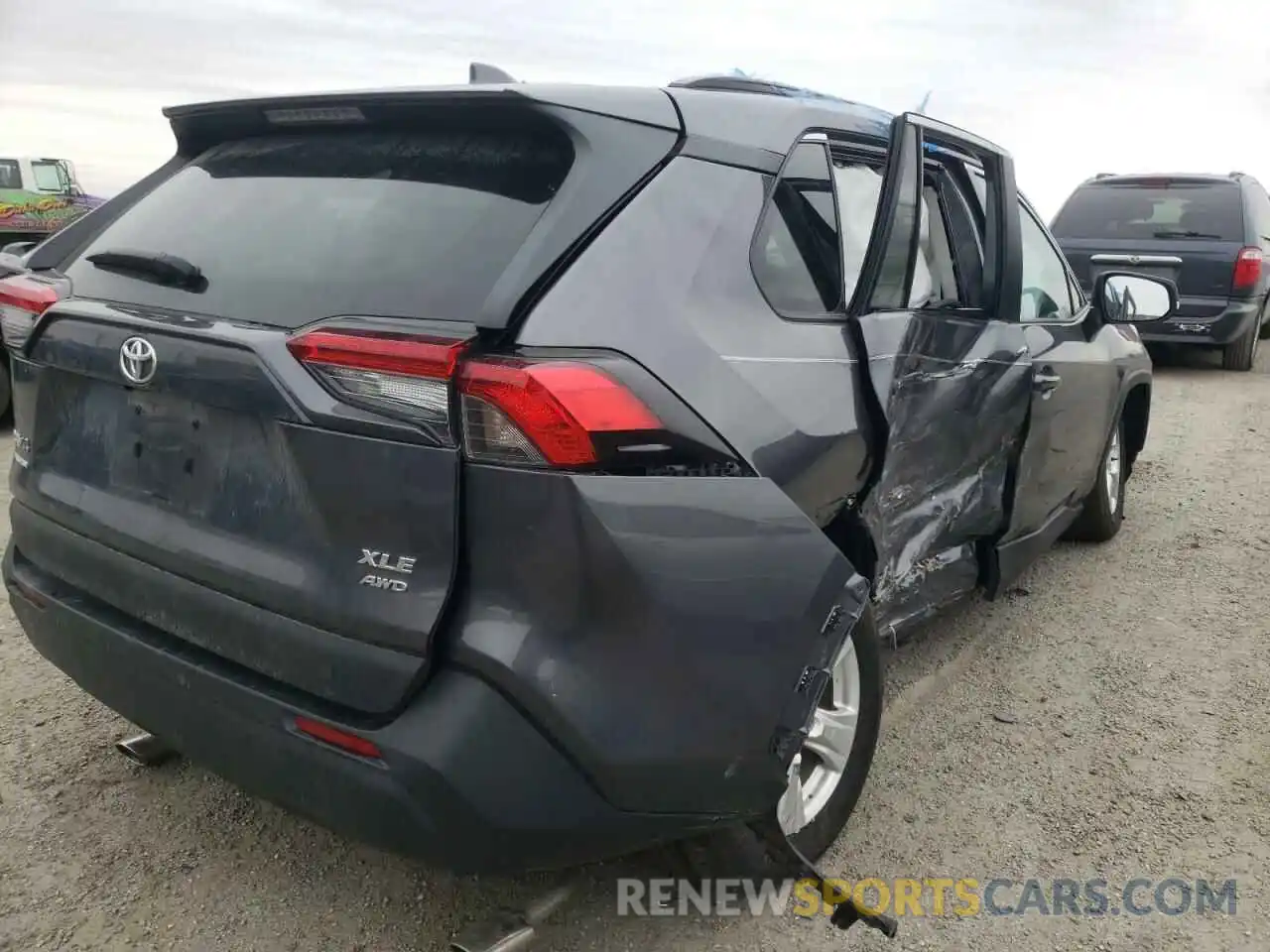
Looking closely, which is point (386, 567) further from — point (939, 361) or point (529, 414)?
point (939, 361)

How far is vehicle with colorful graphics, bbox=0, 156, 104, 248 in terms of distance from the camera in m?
11.8

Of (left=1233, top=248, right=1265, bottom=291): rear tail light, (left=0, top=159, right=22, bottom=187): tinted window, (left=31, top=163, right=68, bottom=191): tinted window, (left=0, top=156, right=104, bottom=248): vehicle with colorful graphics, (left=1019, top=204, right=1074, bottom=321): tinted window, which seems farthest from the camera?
(left=31, top=163, right=68, bottom=191): tinted window

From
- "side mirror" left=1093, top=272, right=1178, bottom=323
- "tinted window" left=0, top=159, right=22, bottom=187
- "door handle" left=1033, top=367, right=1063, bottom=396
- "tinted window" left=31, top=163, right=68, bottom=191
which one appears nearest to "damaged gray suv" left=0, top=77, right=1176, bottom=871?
"door handle" left=1033, top=367, right=1063, bottom=396

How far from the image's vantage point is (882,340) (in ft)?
8.20

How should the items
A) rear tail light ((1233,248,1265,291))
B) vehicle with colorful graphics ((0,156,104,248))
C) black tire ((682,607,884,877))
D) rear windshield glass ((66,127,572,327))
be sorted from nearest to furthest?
rear windshield glass ((66,127,572,327)) < black tire ((682,607,884,877)) < rear tail light ((1233,248,1265,291)) < vehicle with colorful graphics ((0,156,104,248))

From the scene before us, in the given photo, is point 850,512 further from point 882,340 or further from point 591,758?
point 591,758

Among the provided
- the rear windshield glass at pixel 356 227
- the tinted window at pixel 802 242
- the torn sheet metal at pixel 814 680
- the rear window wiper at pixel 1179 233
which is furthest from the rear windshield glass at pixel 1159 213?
the rear windshield glass at pixel 356 227

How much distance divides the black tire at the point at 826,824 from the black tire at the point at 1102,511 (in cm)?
252

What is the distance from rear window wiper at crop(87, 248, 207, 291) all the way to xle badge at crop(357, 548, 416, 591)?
0.73m

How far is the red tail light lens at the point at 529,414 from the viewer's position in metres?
1.70

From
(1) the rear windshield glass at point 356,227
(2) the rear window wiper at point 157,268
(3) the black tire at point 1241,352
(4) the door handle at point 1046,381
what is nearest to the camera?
(1) the rear windshield glass at point 356,227

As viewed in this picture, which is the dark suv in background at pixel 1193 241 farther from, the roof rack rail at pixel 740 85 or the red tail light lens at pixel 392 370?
the red tail light lens at pixel 392 370

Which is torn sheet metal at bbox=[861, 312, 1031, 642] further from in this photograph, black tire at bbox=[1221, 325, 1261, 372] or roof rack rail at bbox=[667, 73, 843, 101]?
black tire at bbox=[1221, 325, 1261, 372]

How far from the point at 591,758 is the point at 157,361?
1102 mm
